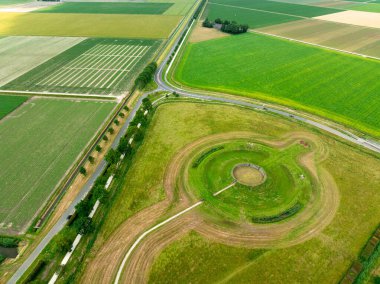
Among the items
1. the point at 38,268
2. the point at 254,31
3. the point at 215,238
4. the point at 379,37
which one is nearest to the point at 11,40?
the point at 254,31

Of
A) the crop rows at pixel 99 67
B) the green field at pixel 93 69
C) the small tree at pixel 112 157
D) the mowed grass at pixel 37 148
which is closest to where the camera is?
the mowed grass at pixel 37 148

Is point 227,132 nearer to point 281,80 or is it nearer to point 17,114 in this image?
point 281,80

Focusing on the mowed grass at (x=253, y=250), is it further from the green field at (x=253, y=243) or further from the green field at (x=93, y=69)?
the green field at (x=93, y=69)

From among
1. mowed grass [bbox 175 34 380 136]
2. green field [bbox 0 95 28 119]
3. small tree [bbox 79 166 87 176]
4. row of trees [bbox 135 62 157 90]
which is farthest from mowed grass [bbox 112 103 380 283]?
green field [bbox 0 95 28 119]

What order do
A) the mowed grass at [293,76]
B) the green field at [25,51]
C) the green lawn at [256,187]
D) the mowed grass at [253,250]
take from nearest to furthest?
the mowed grass at [253,250]
the green lawn at [256,187]
the mowed grass at [293,76]
the green field at [25,51]

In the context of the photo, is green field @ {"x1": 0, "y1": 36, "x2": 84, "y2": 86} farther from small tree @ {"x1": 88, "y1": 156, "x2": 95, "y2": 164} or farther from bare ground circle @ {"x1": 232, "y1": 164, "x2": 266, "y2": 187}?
bare ground circle @ {"x1": 232, "y1": 164, "x2": 266, "y2": 187}

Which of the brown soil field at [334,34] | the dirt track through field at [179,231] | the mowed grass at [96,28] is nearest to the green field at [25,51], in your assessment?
the mowed grass at [96,28]

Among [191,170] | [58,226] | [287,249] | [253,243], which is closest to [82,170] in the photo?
[58,226]
